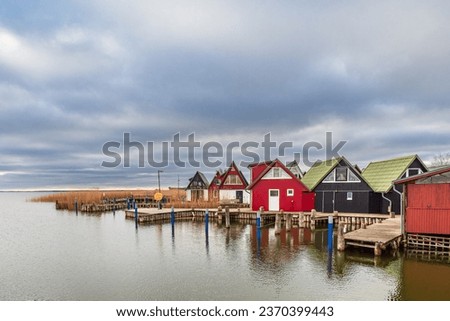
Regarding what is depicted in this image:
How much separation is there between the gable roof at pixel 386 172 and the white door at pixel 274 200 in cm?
1009

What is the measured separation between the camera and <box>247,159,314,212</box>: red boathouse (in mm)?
33344

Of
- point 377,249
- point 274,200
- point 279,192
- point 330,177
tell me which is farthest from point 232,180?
point 377,249

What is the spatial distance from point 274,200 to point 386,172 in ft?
40.9

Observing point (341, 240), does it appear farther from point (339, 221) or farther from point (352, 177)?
point (352, 177)

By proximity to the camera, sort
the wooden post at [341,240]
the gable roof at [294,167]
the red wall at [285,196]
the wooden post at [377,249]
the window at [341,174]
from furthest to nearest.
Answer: the gable roof at [294,167] < the red wall at [285,196] < the window at [341,174] < the wooden post at [341,240] < the wooden post at [377,249]

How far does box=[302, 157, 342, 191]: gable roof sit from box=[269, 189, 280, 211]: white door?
12.7ft

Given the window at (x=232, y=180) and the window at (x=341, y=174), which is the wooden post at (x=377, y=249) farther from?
the window at (x=232, y=180)

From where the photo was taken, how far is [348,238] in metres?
19.6

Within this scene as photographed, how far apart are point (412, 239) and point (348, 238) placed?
4192 millimetres

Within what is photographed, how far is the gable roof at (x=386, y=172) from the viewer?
1192 inches

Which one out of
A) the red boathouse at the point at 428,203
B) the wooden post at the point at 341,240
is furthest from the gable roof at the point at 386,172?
the wooden post at the point at 341,240

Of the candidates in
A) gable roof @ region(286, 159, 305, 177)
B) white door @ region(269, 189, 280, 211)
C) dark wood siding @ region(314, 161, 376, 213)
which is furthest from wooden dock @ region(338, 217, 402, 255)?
gable roof @ region(286, 159, 305, 177)
